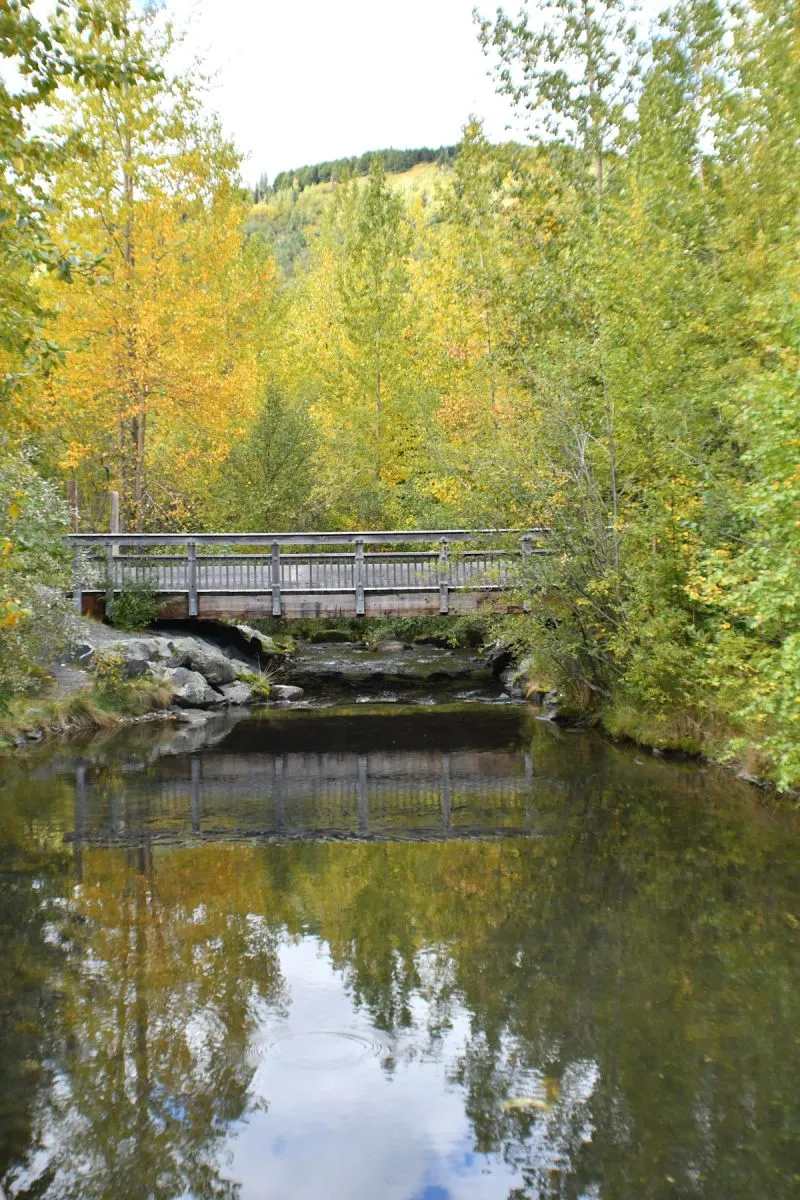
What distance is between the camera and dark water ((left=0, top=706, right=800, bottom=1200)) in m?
4.71

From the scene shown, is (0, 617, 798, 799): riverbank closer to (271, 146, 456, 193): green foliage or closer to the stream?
the stream

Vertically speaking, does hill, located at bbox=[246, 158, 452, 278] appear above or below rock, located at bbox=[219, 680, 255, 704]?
above

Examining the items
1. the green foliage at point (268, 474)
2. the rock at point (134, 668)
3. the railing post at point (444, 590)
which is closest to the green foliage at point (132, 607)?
the rock at point (134, 668)

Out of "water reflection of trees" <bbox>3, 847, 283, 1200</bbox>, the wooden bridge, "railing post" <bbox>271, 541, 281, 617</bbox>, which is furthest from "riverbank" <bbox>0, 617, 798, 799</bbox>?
"water reflection of trees" <bbox>3, 847, 283, 1200</bbox>

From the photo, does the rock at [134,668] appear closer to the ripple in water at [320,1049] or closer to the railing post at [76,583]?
the railing post at [76,583]

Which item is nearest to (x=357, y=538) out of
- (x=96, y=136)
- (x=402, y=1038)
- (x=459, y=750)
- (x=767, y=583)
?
(x=459, y=750)

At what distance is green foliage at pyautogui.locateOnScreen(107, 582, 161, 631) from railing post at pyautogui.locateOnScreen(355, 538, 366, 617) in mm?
3960

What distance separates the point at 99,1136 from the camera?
4824 millimetres

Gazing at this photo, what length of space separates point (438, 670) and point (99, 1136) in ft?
57.1

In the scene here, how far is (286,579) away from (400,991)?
527 inches

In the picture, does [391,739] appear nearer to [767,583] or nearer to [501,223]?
[767,583]

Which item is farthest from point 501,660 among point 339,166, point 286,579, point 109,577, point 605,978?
point 339,166

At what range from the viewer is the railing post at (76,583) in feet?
57.9

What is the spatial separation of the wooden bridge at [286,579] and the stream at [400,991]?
7.02m
